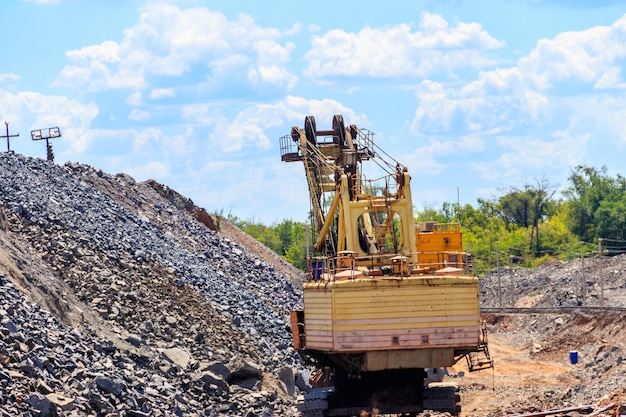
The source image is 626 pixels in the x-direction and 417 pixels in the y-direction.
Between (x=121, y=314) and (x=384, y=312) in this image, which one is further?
(x=121, y=314)

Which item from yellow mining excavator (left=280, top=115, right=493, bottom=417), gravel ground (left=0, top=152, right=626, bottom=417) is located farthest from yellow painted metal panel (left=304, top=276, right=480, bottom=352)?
gravel ground (left=0, top=152, right=626, bottom=417)

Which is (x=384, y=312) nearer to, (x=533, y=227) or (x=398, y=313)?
(x=398, y=313)

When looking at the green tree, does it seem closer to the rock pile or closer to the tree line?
the tree line

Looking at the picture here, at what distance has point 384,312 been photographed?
Result: 21.7 metres

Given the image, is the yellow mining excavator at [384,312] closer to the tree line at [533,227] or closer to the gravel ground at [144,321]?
the gravel ground at [144,321]

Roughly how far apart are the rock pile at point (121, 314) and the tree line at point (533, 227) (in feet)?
124

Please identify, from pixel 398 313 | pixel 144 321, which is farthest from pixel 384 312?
pixel 144 321

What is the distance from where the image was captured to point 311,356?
2498cm

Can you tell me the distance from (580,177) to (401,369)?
91879 millimetres

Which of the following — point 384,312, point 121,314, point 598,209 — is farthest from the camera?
point 598,209

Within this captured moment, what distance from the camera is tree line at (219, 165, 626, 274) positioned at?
92.9 metres

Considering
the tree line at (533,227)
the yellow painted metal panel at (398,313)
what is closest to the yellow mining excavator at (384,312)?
the yellow painted metal panel at (398,313)

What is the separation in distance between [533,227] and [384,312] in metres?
81.8

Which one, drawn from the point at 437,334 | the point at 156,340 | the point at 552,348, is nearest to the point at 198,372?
the point at 156,340
